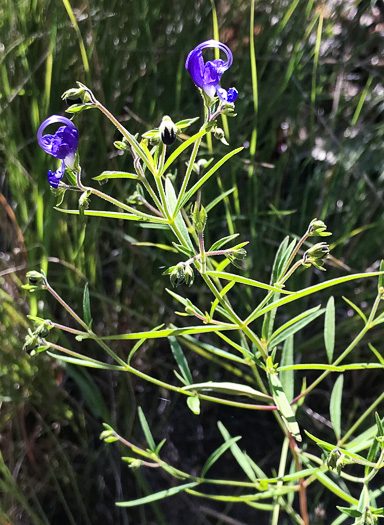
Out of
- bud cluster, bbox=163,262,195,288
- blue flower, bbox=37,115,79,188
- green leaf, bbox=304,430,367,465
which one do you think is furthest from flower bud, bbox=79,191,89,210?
green leaf, bbox=304,430,367,465

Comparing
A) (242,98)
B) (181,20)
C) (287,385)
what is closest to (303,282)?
(287,385)

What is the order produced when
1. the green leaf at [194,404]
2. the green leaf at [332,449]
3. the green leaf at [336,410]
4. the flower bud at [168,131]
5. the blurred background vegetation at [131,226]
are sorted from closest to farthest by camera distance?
the flower bud at [168,131] < the green leaf at [332,449] < the green leaf at [194,404] < the green leaf at [336,410] < the blurred background vegetation at [131,226]

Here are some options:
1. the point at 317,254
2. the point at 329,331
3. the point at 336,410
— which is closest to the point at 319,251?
the point at 317,254

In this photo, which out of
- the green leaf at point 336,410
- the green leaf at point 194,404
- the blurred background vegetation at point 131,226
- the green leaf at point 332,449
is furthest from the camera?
the blurred background vegetation at point 131,226

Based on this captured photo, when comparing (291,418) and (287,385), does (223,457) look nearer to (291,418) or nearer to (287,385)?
(287,385)

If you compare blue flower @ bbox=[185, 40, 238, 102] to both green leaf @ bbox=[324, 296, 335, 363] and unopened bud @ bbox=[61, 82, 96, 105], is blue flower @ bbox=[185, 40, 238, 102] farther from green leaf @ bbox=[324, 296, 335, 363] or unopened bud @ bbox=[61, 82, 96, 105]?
green leaf @ bbox=[324, 296, 335, 363]

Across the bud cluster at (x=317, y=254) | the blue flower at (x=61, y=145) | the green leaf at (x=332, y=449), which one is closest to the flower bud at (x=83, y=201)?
the blue flower at (x=61, y=145)

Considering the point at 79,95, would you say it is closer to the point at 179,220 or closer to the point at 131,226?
the point at 179,220

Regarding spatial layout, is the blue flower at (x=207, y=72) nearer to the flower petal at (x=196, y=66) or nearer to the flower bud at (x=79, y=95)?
the flower petal at (x=196, y=66)
